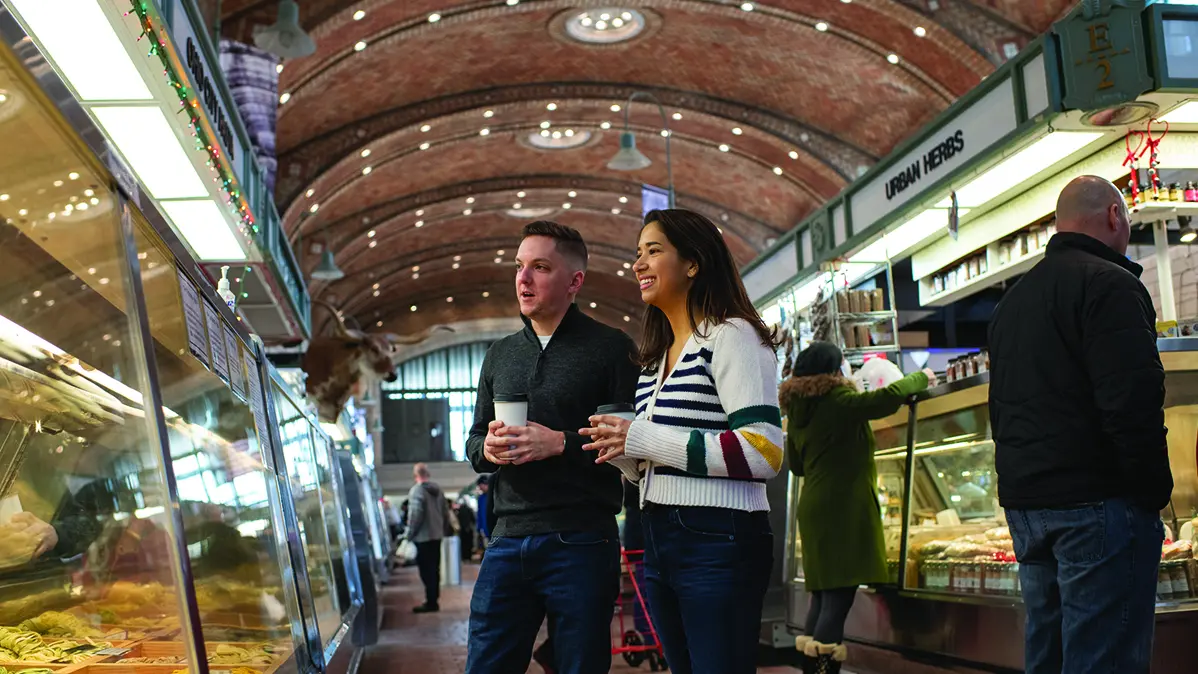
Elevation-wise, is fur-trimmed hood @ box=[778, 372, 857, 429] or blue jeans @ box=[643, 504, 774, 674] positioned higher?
fur-trimmed hood @ box=[778, 372, 857, 429]

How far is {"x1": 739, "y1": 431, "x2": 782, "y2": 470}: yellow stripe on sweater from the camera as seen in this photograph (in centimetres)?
220

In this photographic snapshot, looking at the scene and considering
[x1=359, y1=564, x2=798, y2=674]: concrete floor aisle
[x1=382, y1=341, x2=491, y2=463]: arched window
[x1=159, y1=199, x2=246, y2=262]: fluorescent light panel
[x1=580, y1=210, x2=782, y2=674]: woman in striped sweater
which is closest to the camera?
[x1=580, y1=210, x2=782, y2=674]: woman in striped sweater

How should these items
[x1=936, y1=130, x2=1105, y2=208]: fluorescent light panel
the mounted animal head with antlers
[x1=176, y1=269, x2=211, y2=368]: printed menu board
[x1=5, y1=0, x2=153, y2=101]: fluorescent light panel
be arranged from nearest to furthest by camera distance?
[x1=176, y1=269, x2=211, y2=368]: printed menu board → [x1=5, y1=0, x2=153, y2=101]: fluorescent light panel → [x1=936, y1=130, x2=1105, y2=208]: fluorescent light panel → the mounted animal head with antlers

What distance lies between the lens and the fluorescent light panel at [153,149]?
5395mm

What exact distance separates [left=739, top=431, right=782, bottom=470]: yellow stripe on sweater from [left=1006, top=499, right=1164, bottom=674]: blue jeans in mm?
928

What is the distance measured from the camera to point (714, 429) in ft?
7.57

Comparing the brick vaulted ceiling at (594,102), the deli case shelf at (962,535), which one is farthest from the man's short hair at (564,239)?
the brick vaulted ceiling at (594,102)

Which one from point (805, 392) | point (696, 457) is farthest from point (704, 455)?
point (805, 392)

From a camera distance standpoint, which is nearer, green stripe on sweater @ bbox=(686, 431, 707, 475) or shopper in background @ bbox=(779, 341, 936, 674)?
green stripe on sweater @ bbox=(686, 431, 707, 475)

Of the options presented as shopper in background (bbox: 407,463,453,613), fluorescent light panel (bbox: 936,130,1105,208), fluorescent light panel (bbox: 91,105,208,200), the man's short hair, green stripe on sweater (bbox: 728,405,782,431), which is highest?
fluorescent light panel (bbox: 91,105,208,200)

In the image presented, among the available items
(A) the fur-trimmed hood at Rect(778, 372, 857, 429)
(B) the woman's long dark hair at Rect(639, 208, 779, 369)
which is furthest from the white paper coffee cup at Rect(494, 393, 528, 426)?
(A) the fur-trimmed hood at Rect(778, 372, 857, 429)

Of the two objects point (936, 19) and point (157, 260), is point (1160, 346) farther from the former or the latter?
point (936, 19)

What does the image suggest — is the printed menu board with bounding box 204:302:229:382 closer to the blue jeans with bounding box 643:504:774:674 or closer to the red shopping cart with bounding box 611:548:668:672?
the blue jeans with bounding box 643:504:774:674

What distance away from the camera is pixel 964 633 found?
416 centimetres
